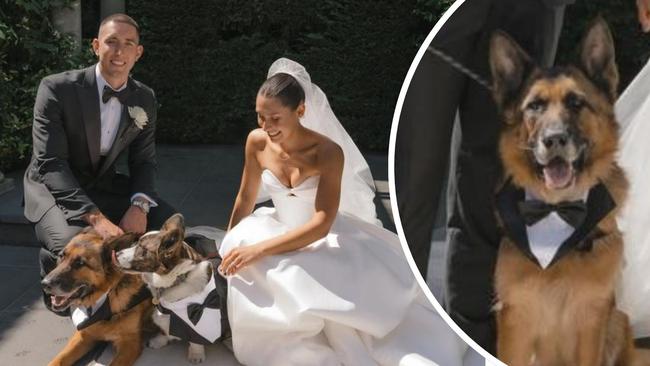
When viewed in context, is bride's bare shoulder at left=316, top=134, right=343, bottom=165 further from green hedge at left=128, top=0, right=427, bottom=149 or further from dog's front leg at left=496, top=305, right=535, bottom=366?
green hedge at left=128, top=0, right=427, bottom=149

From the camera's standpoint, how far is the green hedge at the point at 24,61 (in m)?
5.10

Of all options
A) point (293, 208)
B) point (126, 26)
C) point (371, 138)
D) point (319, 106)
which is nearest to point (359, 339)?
point (293, 208)

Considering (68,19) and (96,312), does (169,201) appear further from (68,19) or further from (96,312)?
(96,312)

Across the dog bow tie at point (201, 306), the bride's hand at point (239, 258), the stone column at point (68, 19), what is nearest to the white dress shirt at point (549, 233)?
the bride's hand at point (239, 258)

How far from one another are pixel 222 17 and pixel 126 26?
4.11 m

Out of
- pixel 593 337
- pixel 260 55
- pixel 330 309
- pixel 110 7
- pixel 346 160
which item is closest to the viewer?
pixel 593 337

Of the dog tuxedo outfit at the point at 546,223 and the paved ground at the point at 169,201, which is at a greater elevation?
the dog tuxedo outfit at the point at 546,223

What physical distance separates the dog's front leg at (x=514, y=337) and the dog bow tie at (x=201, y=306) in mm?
1490

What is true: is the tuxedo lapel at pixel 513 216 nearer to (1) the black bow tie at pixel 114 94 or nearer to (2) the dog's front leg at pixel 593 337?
(2) the dog's front leg at pixel 593 337

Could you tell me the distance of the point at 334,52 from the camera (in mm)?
Answer: 6863

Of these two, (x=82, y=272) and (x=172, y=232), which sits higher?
(x=172, y=232)

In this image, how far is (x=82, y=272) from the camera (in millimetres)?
2584

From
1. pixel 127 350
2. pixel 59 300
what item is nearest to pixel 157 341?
pixel 127 350

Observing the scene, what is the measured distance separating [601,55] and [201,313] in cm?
185
